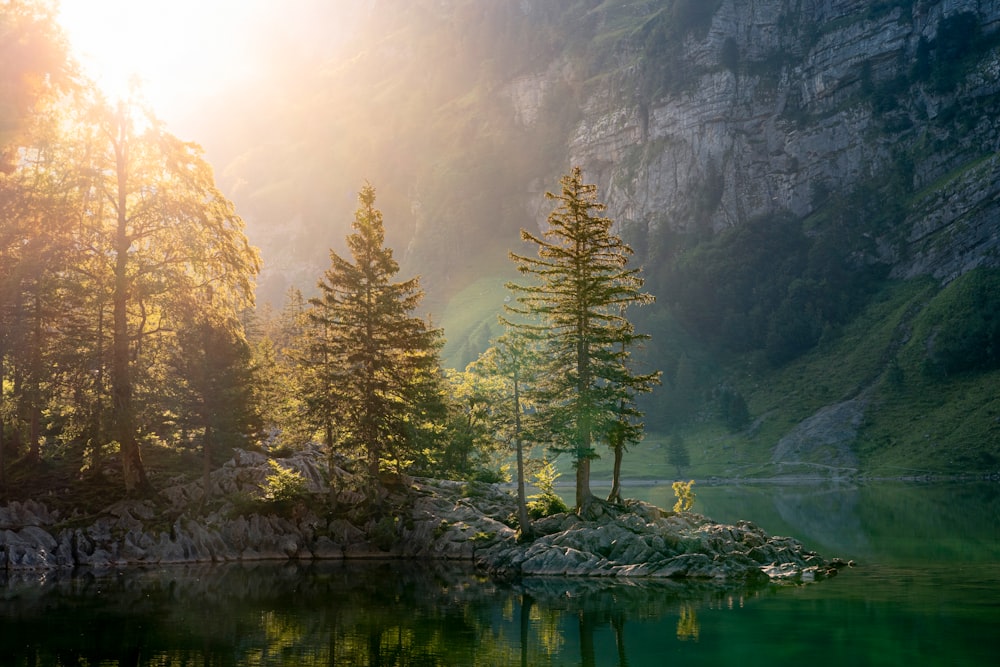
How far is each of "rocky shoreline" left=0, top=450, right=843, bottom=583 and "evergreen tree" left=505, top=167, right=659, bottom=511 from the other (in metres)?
4.61

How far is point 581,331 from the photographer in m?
45.0

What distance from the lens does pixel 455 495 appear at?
50594 mm

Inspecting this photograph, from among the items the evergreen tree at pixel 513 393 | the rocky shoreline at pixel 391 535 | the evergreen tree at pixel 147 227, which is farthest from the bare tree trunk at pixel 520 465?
the evergreen tree at pixel 147 227

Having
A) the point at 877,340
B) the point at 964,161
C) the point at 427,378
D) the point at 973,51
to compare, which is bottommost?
the point at 427,378

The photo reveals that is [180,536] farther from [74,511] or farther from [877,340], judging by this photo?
[877,340]

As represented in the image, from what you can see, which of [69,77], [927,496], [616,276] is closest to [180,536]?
[69,77]

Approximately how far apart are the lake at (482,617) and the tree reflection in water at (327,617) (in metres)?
→ 0.08

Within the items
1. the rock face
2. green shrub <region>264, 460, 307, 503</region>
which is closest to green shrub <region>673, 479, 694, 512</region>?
the rock face

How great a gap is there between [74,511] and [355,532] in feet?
48.2

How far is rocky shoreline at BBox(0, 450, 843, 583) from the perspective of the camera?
3831cm

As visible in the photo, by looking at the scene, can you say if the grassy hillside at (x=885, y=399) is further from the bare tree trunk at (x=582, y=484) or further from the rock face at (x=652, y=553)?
the bare tree trunk at (x=582, y=484)

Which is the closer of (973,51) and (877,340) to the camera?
(877,340)

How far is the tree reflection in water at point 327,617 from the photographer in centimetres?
2117

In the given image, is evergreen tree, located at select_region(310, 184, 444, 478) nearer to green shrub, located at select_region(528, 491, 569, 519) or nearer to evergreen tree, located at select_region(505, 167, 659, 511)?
evergreen tree, located at select_region(505, 167, 659, 511)
